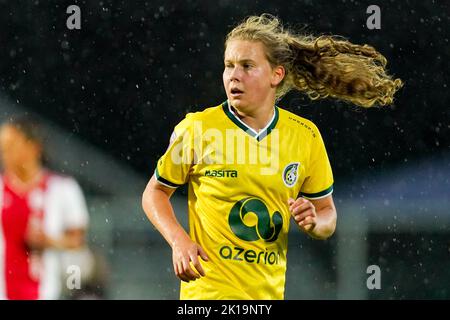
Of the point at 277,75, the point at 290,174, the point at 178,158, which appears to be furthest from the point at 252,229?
the point at 277,75

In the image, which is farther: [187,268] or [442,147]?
[442,147]

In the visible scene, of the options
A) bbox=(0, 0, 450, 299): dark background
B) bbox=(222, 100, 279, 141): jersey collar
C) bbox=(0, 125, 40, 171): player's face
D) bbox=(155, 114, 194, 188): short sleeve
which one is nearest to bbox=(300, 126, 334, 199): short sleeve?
bbox=(222, 100, 279, 141): jersey collar

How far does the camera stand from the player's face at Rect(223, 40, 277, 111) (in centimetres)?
356

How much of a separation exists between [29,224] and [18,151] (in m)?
0.43

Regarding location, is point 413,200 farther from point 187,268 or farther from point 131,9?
point 187,268

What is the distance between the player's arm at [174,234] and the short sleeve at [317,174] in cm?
55

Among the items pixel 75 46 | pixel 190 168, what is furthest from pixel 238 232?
pixel 75 46

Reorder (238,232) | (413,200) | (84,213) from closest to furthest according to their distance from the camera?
(238,232), (84,213), (413,200)

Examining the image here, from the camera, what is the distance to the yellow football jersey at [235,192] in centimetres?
350

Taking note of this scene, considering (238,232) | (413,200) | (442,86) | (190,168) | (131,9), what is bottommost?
(238,232)

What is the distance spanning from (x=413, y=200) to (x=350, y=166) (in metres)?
0.59

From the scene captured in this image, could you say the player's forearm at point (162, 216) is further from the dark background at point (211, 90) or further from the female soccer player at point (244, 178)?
the dark background at point (211, 90)

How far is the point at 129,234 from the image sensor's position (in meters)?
7.20
